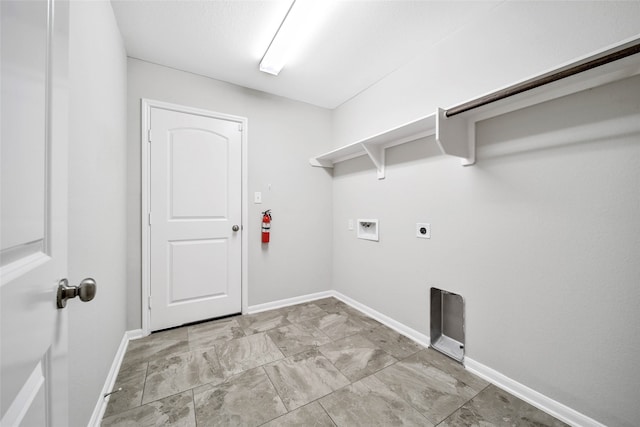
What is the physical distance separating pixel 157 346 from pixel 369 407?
1.72 meters

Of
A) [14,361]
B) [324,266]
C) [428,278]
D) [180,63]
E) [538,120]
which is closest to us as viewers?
[14,361]

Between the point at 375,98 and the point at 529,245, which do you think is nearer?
the point at 529,245

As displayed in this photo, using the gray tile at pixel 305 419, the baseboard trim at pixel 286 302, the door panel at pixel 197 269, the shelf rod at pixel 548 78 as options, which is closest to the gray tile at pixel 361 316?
the baseboard trim at pixel 286 302

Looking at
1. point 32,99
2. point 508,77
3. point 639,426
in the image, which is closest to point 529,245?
point 639,426

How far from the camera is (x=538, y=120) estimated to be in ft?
4.75

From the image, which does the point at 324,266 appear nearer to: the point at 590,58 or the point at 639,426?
the point at 639,426

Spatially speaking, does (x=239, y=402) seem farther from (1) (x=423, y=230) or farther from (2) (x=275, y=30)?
(2) (x=275, y=30)

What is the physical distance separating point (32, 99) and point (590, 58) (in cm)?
181

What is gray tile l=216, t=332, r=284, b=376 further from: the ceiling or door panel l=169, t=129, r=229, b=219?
the ceiling

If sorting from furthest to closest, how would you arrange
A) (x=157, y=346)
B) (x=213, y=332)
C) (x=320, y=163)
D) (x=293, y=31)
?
(x=320, y=163) < (x=213, y=332) < (x=157, y=346) < (x=293, y=31)

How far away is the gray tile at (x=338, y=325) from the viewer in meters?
2.25

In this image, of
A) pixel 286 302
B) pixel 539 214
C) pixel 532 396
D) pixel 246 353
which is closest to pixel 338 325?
pixel 286 302

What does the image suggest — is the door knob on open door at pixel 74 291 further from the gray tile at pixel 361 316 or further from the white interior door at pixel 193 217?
the gray tile at pixel 361 316

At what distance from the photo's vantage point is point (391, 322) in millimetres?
2371
